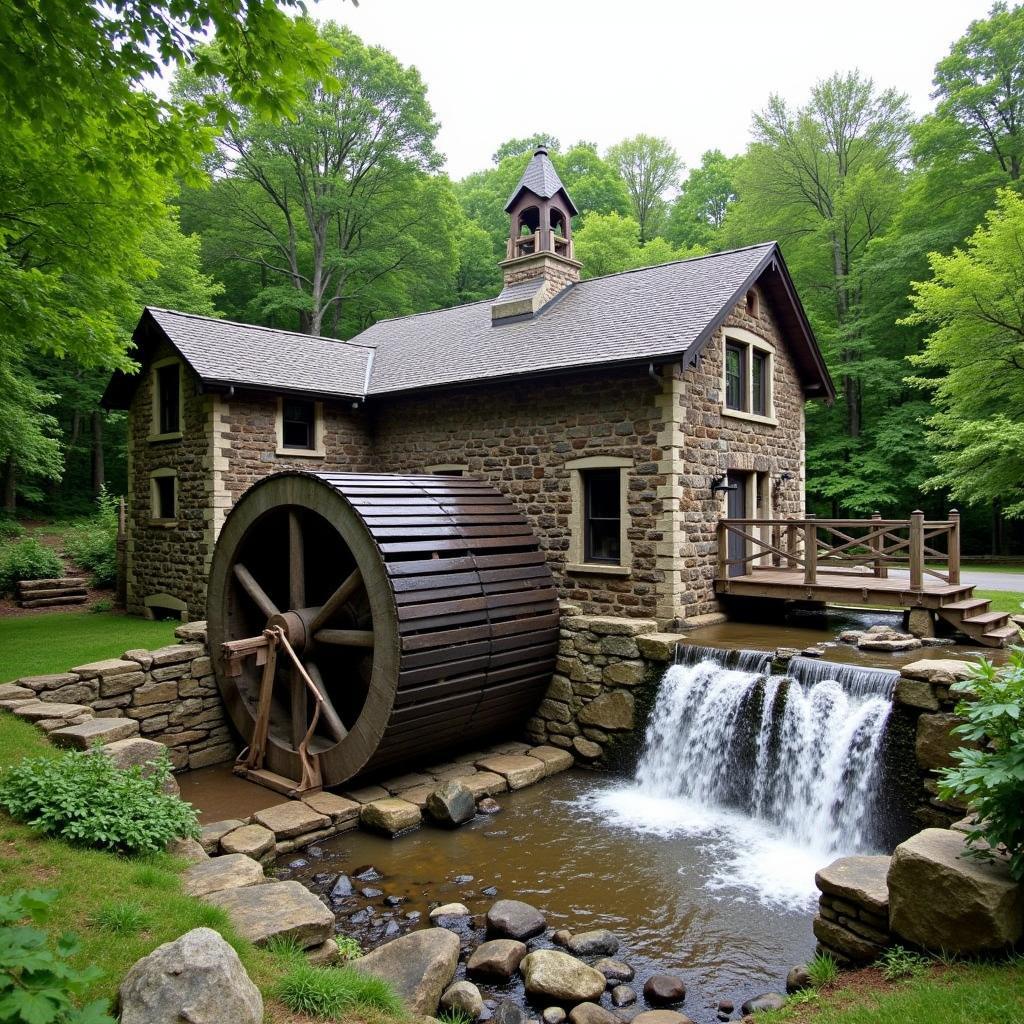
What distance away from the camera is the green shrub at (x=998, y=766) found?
3674 mm

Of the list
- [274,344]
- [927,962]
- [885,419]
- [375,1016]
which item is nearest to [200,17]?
[375,1016]

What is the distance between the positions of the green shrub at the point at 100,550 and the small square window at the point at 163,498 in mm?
3053

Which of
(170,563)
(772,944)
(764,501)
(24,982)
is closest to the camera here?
(24,982)

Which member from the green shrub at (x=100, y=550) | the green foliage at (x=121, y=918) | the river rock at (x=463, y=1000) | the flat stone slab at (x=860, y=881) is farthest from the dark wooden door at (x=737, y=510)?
the green shrub at (x=100, y=550)

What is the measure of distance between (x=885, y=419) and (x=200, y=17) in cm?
2178

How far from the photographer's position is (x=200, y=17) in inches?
167

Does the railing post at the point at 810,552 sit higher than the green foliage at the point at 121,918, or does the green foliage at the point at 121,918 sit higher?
the railing post at the point at 810,552

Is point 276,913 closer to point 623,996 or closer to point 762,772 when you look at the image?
point 623,996

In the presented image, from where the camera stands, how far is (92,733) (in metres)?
6.50

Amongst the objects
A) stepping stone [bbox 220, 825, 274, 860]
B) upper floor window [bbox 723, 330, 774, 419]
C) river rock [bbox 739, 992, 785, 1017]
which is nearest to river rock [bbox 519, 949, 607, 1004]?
river rock [bbox 739, 992, 785, 1017]

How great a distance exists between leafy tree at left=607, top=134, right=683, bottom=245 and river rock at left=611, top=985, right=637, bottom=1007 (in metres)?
34.5

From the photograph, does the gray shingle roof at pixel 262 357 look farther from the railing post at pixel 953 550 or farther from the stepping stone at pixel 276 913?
the railing post at pixel 953 550

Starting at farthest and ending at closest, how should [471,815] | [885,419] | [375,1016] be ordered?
[885,419]
[471,815]
[375,1016]

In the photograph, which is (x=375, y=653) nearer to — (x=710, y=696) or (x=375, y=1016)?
(x=710, y=696)
